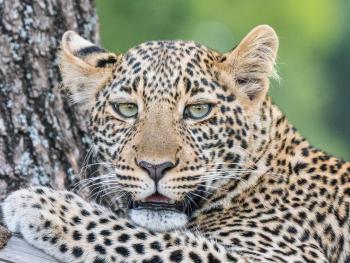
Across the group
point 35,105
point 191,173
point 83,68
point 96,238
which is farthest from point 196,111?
point 35,105

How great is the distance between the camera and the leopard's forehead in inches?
371

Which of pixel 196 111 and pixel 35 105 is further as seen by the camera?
pixel 35 105

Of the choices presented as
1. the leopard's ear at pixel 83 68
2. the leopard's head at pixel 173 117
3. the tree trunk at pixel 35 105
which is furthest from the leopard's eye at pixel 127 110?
the tree trunk at pixel 35 105

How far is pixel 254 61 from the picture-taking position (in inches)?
381

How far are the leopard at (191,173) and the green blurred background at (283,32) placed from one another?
71.3 ft

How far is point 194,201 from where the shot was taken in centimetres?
949

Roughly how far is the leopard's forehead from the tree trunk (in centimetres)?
139

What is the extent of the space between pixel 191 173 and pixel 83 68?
1.29 metres

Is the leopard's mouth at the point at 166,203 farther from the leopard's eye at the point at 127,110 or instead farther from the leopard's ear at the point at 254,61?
the leopard's ear at the point at 254,61

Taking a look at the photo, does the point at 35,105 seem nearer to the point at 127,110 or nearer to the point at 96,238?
the point at 127,110

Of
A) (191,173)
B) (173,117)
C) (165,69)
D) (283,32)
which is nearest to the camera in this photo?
(191,173)

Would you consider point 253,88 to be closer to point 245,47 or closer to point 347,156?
point 245,47

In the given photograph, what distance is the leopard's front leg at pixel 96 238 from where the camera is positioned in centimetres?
895

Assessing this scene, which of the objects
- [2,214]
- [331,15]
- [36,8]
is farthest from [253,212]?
[331,15]
